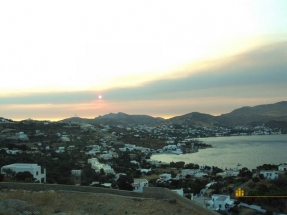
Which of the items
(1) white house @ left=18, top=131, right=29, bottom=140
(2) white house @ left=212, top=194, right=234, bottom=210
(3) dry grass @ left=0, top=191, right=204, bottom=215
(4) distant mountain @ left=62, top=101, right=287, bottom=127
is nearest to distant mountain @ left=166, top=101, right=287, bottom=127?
(4) distant mountain @ left=62, top=101, right=287, bottom=127

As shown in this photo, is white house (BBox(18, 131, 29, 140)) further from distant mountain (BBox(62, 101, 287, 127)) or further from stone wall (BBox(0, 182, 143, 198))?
distant mountain (BBox(62, 101, 287, 127))

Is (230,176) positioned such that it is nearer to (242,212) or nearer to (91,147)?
(242,212)

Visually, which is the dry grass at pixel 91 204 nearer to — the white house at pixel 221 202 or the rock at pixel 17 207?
the rock at pixel 17 207

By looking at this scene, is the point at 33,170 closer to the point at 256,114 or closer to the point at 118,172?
the point at 118,172

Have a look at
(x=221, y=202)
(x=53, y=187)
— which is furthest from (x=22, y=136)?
(x=53, y=187)

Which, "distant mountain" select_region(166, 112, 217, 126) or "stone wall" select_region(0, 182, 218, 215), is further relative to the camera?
"distant mountain" select_region(166, 112, 217, 126)

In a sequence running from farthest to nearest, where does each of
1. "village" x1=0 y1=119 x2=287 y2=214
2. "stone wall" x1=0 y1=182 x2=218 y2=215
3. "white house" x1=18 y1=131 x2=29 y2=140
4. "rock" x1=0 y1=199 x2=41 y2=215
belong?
"white house" x1=18 y1=131 x2=29 y2=140 < "village" x1=0 y1=119 x2=287 y2=214 < "rock" x1=0 y1=199 x2=41 y2=215 < "stone wall" x1=0 y1=182 x2=218 y2=215

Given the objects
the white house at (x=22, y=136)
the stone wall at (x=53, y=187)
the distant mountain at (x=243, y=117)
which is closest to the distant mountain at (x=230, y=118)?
the distant mountain at (x=243, y=117)

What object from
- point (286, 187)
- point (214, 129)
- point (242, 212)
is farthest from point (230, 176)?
point (214, 129)

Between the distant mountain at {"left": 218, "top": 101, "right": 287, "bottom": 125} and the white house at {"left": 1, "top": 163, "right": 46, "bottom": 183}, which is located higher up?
the distant mountain at {"left": 218, "top": 101, "right": 287, "bottom": 125}
